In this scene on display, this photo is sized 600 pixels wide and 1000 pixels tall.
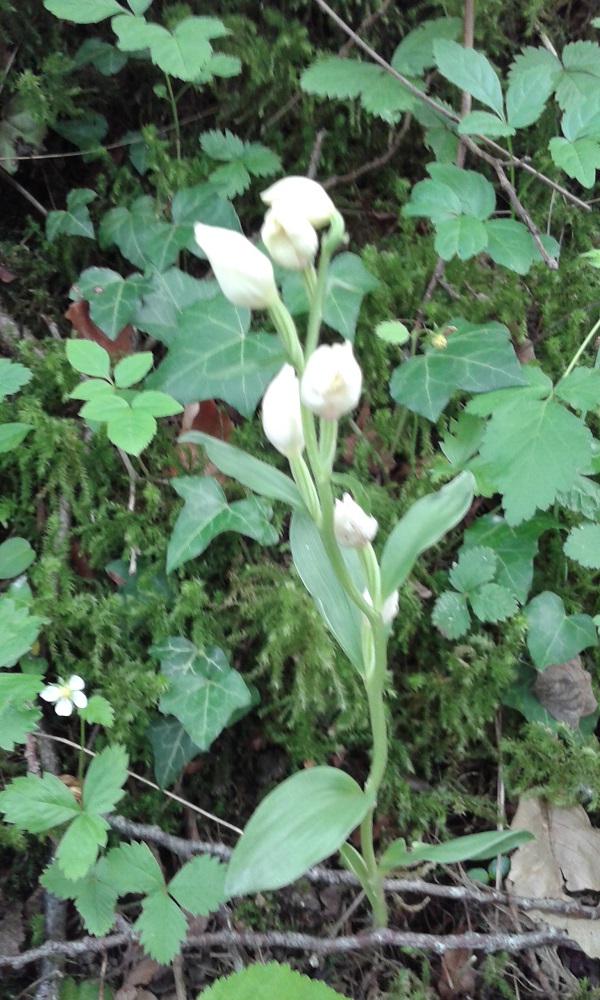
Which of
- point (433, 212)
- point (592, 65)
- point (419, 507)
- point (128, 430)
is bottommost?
point (128, 430)

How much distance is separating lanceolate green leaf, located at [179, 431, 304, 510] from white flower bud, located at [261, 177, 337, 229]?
0.26m

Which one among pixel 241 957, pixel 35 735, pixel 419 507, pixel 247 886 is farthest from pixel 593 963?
pixel 35 735

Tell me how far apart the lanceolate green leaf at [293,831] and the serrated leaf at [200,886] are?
212mm

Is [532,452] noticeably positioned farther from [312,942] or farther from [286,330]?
[312,942]

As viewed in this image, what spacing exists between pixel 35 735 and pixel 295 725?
0.42m

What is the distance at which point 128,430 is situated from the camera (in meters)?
1.04

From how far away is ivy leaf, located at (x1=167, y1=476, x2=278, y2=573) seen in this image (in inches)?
44.6

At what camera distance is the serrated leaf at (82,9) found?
121cm

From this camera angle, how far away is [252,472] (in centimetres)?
78

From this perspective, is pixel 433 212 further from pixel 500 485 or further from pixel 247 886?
pixel 247 886

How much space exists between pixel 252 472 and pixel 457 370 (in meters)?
0.60

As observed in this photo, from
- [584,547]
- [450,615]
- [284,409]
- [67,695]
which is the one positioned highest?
[284,409]

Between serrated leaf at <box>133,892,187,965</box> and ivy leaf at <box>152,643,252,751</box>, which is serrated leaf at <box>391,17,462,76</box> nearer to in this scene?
ivy leaf at <box>152,643,252,751</box>

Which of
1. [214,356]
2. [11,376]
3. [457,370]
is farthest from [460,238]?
[11,376]
